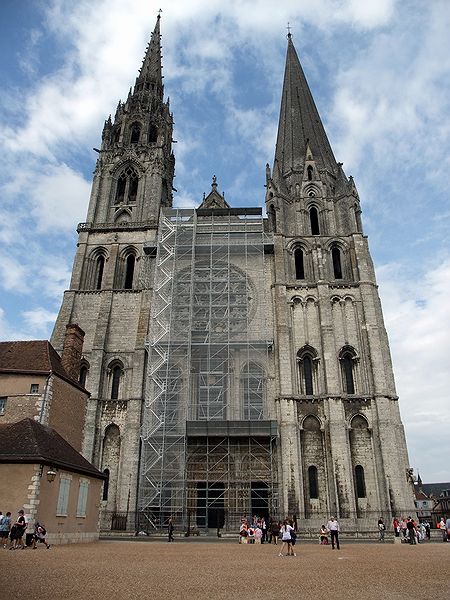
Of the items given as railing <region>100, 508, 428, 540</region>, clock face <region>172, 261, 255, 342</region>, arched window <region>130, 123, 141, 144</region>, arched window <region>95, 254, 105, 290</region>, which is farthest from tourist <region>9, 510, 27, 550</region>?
arched window <region>130, 123, 141, 144</region>

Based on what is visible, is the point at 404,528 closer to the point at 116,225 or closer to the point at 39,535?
the point at 39,535

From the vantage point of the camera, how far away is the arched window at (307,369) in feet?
91.3

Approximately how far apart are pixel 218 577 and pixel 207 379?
1848 centimetres

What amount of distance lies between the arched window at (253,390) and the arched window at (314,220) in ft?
38.2

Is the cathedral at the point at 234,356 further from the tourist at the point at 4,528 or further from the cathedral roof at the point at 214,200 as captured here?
the tourist at the point at 4,528

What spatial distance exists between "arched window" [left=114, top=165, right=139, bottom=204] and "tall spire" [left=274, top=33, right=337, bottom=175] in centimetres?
1123

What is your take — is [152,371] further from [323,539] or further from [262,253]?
[323,539]

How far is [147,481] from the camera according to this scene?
24578 mm

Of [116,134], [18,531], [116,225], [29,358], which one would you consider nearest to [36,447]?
[18,531]

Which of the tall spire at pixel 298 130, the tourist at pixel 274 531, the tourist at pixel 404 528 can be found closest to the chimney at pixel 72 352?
the tourist at pixel 274 531

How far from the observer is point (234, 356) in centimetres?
2814

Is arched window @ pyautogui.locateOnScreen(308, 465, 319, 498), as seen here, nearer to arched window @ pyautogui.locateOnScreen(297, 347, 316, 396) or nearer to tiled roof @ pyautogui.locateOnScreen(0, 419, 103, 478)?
arched window @ pyautogui.locateOnScreen(297, 347, 316, 396)

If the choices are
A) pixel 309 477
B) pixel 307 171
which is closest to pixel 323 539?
pixel 309 477

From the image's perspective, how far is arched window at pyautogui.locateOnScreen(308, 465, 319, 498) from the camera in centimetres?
2520
